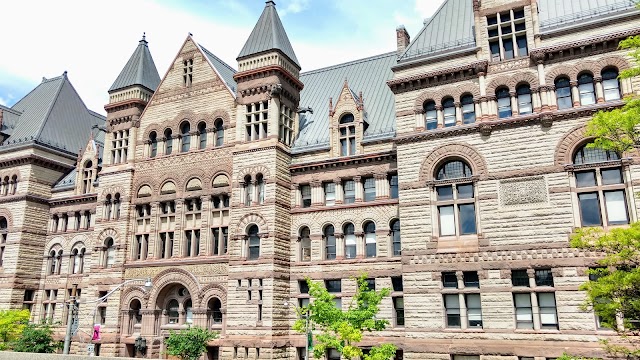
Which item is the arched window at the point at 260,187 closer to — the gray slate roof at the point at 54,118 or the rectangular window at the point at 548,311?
the rectangular window at the point at 548,311

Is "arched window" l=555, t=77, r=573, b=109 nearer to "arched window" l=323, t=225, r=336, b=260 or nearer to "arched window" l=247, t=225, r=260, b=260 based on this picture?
"arched window" l=323, t=225, r=336, b=260

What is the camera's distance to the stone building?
2530 centimetres

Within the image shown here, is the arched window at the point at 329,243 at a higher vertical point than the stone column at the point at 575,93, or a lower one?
lower

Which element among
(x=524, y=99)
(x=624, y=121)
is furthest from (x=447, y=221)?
(x=624, y=121)

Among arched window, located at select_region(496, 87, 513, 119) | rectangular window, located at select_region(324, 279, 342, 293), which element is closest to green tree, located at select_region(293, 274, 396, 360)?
rectangular window, located at select_region(324, 279, 342, 293)

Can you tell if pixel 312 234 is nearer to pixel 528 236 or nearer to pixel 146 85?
pixel 528 236

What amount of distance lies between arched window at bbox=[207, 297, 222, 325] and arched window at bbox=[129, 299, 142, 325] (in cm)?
548

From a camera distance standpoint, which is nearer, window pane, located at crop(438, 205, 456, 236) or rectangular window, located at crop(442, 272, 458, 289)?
rectangular window, located at crop(442, 272, 458, 289)

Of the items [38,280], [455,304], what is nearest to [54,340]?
[38,280]

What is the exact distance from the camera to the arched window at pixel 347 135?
34.6 metres

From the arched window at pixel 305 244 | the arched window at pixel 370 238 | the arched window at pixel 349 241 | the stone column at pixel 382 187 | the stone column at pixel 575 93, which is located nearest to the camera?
the stone column at pixel 575 93

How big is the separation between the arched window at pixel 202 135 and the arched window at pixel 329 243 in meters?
10.7

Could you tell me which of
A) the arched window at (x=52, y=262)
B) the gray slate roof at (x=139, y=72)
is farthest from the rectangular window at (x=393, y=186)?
the arched window at (x=52, y=262)

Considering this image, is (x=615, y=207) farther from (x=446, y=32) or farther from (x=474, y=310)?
(x=446, y=32)
